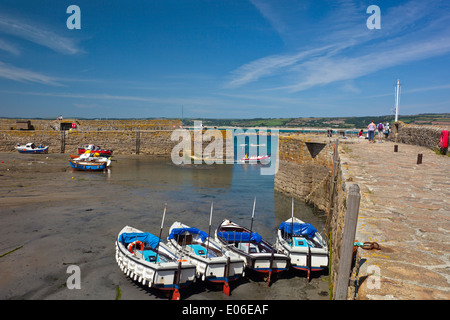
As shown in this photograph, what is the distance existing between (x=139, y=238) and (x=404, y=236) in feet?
24.8

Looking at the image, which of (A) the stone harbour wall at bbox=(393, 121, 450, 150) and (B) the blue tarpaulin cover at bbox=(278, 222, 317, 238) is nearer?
(B) the blue tarpaulin cover at bbox=(278, 222, 317, 238)

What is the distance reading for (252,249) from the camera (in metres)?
9.86

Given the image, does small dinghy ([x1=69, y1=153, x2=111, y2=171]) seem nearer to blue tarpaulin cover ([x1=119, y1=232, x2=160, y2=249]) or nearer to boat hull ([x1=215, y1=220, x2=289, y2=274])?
blue tarpaulin cover ([x1=119, y1=232, x2=160, y2=249])

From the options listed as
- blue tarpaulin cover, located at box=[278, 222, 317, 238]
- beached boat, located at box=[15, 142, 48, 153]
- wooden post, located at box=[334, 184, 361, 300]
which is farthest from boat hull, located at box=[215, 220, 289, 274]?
beached boat, located at box=[15, 142, 48, 153]

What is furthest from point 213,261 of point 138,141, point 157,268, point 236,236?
point 138,141

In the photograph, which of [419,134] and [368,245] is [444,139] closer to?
[419,134]

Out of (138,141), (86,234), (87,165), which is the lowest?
(86,234)

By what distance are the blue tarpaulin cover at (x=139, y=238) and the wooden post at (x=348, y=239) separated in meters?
6.84

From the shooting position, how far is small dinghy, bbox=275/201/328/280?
9.33 metres

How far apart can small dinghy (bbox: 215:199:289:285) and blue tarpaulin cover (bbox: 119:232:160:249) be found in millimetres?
2087

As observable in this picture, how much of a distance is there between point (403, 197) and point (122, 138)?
3877 cm
